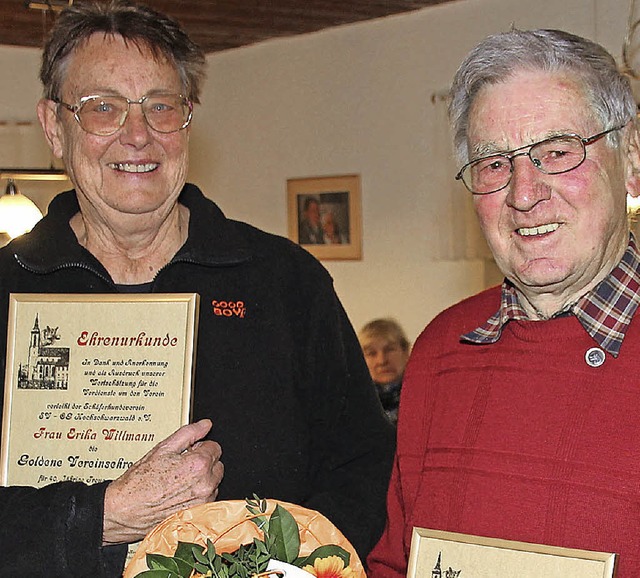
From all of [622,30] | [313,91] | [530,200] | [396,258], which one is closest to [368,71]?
[313,91]

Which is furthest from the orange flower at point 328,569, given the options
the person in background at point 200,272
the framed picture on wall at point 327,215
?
the framed picture on wall at point 327,215

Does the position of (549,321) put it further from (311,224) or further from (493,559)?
(311,224)

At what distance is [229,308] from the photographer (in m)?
2.12

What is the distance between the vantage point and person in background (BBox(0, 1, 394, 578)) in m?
2.04

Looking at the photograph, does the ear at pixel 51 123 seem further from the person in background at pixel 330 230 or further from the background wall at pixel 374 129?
the person in background at pixel 330 230

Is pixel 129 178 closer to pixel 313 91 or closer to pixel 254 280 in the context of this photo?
pixel 254 280

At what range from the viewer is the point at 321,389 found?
216cm

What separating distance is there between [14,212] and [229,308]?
12.5 feet

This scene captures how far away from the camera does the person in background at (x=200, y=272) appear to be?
2043 mm

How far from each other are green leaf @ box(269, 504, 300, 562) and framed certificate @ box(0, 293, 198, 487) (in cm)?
53

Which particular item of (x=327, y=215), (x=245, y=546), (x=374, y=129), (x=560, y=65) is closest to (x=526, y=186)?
(x=560, y=65)

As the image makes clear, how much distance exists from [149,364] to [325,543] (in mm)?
624

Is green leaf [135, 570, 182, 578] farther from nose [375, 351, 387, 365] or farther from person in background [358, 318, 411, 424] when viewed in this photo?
nose [375, 351, 387, 365]

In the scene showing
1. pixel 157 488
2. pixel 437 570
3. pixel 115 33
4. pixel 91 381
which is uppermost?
pixel 115 33
